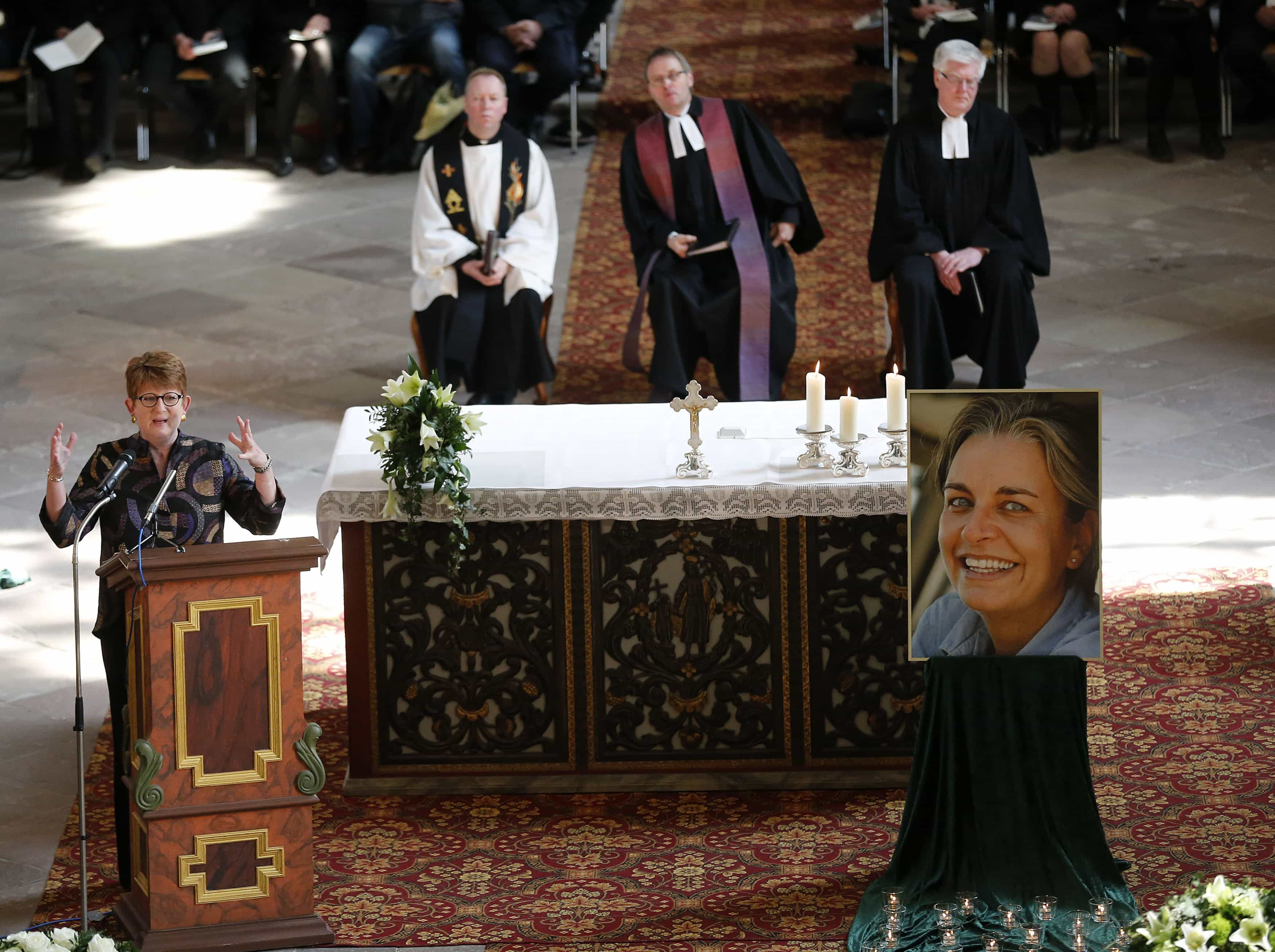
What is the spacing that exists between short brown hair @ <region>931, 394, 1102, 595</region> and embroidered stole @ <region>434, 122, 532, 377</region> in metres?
4.13

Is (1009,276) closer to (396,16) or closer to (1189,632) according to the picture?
(1189,632)

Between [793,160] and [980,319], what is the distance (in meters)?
4.50

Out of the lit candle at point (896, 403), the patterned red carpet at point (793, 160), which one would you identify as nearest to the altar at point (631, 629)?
the lit candle at point (896, 403)

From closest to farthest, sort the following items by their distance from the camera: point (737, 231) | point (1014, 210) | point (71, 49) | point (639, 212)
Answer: point (1014, 210)
point (737, 231)
point (639, 212)
point (71, 49)

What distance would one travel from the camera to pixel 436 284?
8.51m

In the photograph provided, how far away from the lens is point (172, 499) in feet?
15.8

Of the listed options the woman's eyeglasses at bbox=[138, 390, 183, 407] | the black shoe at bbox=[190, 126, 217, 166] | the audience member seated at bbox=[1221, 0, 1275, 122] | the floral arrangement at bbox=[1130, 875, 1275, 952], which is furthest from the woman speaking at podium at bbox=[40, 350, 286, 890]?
the audience member seated at bbox=[1221, 0, 1275, 122]

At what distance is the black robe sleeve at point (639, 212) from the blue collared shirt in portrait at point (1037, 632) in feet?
13.2

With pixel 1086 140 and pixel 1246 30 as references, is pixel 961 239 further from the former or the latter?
pixel 1246 30

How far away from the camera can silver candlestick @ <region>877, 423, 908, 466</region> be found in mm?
5527

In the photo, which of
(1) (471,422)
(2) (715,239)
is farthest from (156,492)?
(2) (715,239)

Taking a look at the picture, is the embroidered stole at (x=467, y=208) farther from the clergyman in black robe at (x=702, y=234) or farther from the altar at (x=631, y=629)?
the altar at (x=631, y=629)

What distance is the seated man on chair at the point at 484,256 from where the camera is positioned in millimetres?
8477

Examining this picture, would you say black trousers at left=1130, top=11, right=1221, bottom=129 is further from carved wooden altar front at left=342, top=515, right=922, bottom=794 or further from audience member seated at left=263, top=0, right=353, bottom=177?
carved wooden altar front at left=342, top=515, right=922, bottom=794
